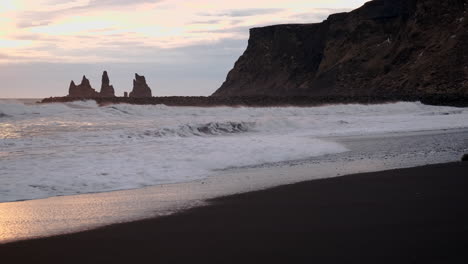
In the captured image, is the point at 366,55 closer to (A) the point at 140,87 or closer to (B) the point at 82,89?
(B) the point at 82,89

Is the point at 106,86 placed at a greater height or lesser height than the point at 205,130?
greater

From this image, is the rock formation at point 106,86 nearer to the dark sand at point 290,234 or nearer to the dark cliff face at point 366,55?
the dark cliff face at point 366,55

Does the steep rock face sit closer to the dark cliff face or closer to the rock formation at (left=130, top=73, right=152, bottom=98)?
the rock formation at (left=130, top=73, right=152, bottom=98)

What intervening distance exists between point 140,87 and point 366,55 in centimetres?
4791

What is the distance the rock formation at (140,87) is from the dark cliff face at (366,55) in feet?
43.4

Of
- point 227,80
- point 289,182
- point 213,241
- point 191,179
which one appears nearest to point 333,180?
point 289,182

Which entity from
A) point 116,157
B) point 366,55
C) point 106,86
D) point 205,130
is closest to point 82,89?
point 106,86

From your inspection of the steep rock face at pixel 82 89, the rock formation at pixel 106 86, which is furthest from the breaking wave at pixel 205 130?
the rock formation at pixel 106 86

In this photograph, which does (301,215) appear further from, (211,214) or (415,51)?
(415,51)

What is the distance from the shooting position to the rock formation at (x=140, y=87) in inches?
4483

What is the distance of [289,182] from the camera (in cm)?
778

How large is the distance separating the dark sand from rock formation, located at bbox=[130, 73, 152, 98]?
109 m

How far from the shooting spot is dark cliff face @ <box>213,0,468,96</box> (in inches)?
2495

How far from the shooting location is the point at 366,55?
81.0 meters
